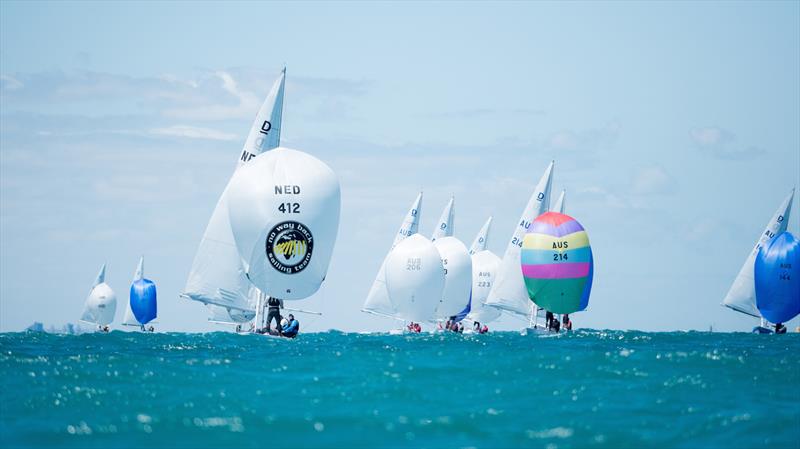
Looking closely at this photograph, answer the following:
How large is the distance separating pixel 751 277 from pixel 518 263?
57.2 feet

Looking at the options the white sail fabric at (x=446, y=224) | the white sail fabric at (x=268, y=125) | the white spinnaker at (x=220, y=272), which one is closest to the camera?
the white spinnaker at (x=220, y=272)

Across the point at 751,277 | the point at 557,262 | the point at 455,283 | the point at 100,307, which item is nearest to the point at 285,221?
the point at 557,262

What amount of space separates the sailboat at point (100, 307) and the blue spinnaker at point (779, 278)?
61.8m

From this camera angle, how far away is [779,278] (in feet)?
218

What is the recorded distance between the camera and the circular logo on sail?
40562 mm

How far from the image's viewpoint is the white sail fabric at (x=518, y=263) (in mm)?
68562

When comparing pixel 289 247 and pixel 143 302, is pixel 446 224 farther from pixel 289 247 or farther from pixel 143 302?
pixel 289 247

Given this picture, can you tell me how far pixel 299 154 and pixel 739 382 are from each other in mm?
21444

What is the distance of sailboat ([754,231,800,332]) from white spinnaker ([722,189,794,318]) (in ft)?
19.4

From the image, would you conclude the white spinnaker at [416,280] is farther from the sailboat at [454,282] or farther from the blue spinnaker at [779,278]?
the blue spinnaker at [779,278]

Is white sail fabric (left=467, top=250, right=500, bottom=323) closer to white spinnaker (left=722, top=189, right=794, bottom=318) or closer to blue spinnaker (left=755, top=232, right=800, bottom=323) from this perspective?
white spinnaker (left=722, top=189, right=794, bottom=318)

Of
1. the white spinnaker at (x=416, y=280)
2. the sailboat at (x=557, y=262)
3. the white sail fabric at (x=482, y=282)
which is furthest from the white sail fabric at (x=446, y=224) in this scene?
the sailboat at (x=557, y=262)

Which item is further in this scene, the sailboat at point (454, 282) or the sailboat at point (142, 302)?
the sailboat at point (142, 302)

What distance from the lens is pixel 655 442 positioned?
18.9 m
